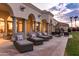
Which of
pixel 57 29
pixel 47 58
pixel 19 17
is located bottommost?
pixel 47 58

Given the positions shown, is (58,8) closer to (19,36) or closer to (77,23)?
(77,23)

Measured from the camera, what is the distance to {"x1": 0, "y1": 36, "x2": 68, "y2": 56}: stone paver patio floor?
4.72 m

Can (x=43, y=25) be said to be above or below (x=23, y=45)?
above

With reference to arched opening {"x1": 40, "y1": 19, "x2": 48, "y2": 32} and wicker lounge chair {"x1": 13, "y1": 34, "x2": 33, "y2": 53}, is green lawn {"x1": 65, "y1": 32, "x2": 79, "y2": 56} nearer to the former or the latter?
arched opening {"x1": 40, "y1": 19, "x2": 48, "y2": 32}

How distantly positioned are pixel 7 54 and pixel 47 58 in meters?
1.20

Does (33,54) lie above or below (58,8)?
below

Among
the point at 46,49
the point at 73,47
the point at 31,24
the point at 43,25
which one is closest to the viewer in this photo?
the point at 73,47

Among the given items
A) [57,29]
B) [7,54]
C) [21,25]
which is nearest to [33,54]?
[7,54]

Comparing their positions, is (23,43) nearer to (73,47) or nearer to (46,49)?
(46,49)

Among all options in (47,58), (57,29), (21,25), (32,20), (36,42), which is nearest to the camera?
(47,58)

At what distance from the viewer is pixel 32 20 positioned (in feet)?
21.1

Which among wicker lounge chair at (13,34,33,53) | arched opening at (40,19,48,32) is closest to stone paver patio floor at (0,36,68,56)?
wicker lounge chair at (13,34,33,53)

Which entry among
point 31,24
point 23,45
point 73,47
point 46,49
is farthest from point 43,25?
point 31,24

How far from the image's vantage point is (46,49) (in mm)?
4977
